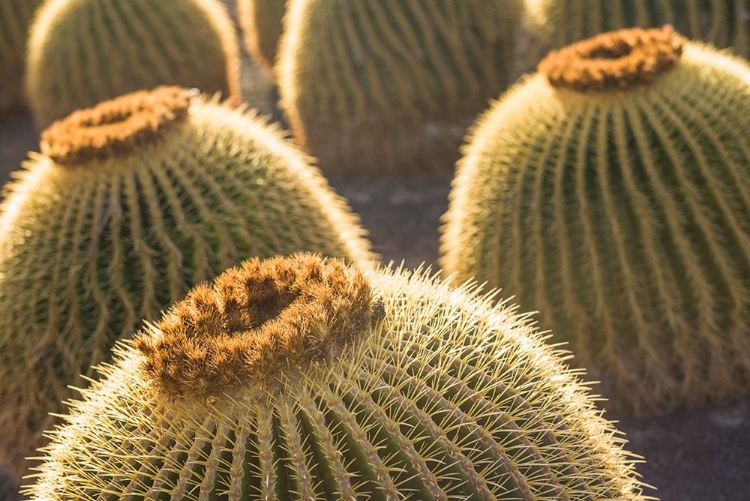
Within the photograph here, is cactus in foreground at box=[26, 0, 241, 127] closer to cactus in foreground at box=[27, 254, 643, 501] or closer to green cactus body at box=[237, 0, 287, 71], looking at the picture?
green cactus body at box=[237, 0, 287, 71]

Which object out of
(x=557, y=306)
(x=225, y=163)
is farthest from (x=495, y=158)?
(x=225, y=163)

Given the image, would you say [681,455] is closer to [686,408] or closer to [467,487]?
[686,408]

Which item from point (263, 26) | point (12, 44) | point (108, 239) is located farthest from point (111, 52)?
point (108, 239)

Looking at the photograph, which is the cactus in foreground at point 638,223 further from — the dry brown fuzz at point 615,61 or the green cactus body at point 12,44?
the green cactus body at point 12,44

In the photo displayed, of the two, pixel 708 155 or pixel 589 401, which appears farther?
pixel 708 155

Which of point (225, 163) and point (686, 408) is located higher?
point (225, 163)

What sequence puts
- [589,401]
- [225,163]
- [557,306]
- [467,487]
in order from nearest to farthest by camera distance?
[467,487] → [589,401] → [225,163] → [557,306]
